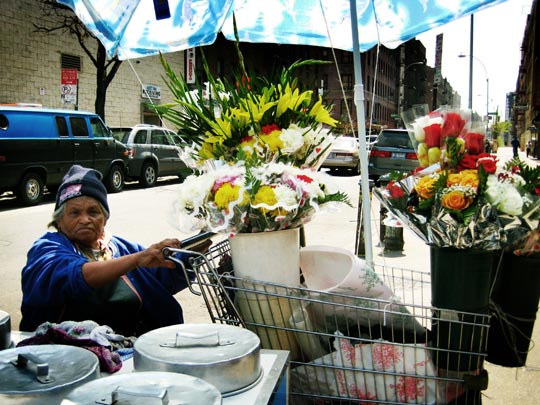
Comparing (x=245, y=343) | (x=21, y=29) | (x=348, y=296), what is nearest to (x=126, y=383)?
(x=245, y=343)

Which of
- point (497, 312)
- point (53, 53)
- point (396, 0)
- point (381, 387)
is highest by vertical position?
point (53, 53)

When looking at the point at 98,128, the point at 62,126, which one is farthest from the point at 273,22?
the point at 98,128

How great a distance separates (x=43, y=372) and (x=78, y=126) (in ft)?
47.4

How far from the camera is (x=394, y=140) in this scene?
1770 cm

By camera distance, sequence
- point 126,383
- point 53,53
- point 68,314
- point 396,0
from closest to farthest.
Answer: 1. point 126,383
2. point 68,314
3. point 396,0
4. point 53,53

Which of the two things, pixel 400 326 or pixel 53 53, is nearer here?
pixel 400 326

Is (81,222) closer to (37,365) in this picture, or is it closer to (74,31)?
(37,365)

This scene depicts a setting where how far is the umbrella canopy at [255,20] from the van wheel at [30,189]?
10.2 metres

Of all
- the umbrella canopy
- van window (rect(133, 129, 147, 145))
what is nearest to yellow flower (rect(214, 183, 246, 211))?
the umbrella canopy

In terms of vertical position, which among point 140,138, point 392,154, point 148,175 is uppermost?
point 140,138

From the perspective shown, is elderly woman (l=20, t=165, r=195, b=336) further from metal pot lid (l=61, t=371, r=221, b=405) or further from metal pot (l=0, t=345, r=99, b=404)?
metal pot lid (l=61, t=371, r=221, b=405)

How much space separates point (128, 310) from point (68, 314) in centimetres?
28

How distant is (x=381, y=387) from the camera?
2.06 m

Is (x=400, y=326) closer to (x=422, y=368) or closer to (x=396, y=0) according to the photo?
(x=422, y=368)
